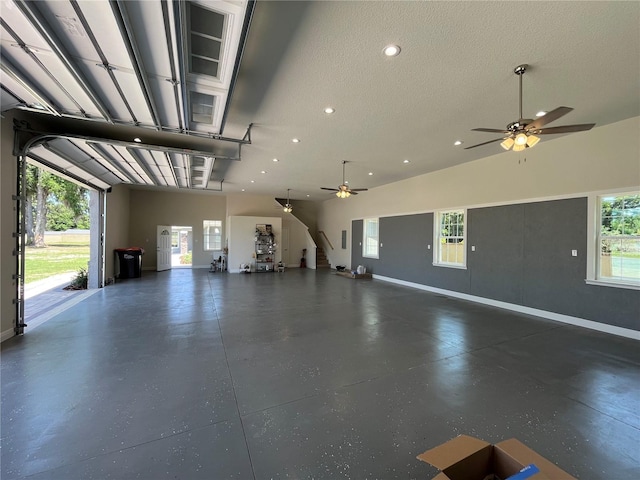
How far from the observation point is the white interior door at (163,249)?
11516mm

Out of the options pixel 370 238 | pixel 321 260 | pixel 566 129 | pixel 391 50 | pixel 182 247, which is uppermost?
pixel 391 50

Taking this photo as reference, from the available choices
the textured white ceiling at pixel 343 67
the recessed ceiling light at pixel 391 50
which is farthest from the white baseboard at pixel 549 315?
the recessed ceiling light at pixel 391 50

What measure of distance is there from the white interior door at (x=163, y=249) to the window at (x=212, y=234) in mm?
1498

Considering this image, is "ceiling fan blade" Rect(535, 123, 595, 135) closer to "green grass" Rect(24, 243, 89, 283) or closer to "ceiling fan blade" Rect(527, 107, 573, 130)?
"ceiling fan blade" Rect(527, 107, 573, 130)

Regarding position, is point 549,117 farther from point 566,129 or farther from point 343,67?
point 343,67

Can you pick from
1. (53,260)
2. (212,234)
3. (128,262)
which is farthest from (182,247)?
(53,260)

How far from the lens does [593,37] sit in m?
2.58

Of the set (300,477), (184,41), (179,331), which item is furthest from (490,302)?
(184,41)

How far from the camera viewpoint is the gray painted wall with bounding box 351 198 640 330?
15.1 feet

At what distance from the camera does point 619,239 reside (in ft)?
14.6

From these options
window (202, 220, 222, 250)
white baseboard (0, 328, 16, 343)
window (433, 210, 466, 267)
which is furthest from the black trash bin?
window (433, 210, 466, 267)

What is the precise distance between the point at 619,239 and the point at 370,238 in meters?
7.01

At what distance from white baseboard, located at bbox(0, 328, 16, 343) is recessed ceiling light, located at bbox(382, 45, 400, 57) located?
6.20 m

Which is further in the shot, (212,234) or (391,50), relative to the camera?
(212,234)
